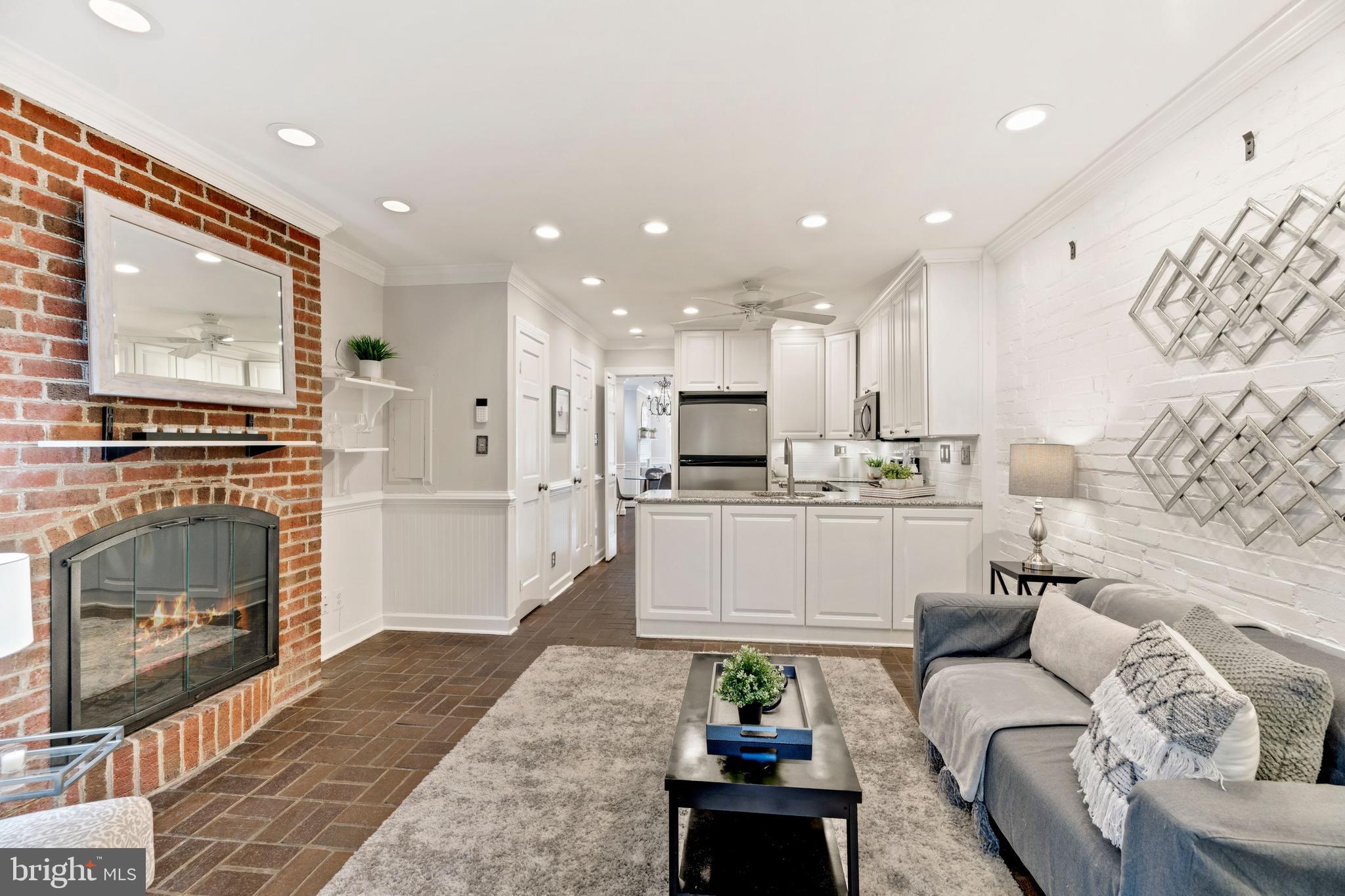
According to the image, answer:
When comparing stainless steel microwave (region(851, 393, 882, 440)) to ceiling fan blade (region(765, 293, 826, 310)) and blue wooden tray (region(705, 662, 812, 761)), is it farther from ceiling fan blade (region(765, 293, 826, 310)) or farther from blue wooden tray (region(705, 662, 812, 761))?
blue wooden tray (region(705, 662, 812, 761))

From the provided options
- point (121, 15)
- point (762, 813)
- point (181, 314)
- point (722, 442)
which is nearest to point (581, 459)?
point (722, 442)

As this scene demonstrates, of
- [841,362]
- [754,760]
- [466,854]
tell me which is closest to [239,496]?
[466,854]

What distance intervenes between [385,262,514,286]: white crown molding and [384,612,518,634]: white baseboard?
2338 mm

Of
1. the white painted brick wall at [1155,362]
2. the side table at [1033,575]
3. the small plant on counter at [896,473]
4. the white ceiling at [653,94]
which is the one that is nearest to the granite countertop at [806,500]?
the white painted brick wall at [1155,362]

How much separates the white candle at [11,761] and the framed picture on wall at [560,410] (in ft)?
12.2

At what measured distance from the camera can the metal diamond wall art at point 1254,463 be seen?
5.44ft

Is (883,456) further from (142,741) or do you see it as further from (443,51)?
(142,741)

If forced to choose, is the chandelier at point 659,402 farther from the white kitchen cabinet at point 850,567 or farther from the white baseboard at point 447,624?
the white kitchen cabinet at point 850,567

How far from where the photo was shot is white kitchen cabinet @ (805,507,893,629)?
385 cm

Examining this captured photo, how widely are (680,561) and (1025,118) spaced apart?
2.95 metres

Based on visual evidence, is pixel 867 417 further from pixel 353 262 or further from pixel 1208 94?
pixel 353 262

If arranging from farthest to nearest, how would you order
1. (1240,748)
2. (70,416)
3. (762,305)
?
(762,305)
(70,416)
(1240,748)

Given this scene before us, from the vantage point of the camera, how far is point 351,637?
389 cm

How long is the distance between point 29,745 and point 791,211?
12.1 feet
